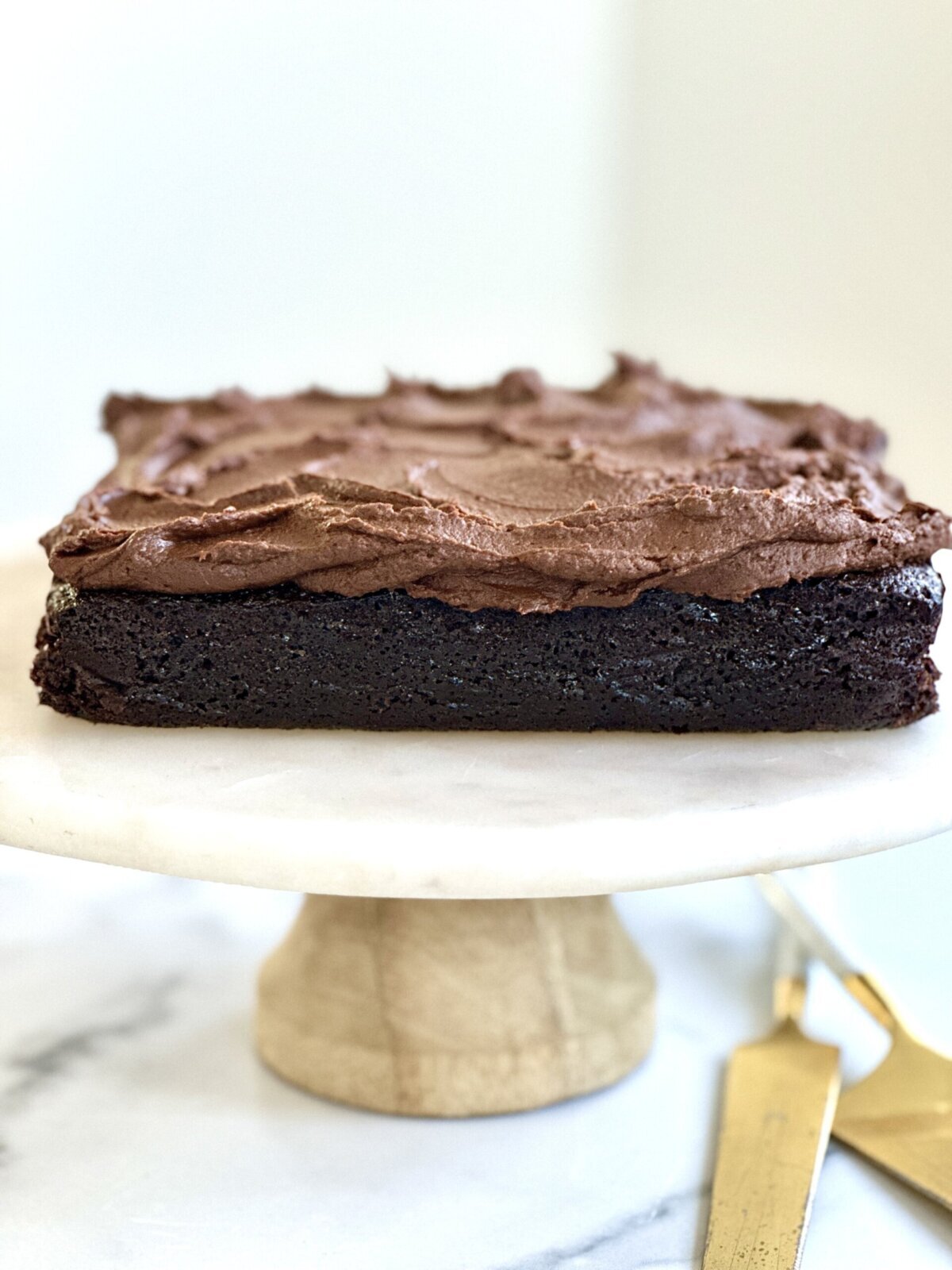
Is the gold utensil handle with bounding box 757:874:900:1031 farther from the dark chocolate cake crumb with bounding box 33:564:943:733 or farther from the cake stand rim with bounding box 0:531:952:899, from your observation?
the cake stand rim with bounding box 0:531:952:899

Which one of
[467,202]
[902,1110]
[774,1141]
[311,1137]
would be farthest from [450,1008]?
[467,202]

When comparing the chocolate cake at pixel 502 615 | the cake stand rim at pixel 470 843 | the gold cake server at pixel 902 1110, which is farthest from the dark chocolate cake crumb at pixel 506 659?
the gold cake server at pixel 902 1110

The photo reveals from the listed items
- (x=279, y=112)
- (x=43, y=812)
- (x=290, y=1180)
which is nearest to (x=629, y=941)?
(x=290, y=1180)

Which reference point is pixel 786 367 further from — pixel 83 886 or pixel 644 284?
pixel 83 886

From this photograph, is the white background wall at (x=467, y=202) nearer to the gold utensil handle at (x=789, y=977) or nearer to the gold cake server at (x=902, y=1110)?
the gold utensil handle at (x=789, y=977)

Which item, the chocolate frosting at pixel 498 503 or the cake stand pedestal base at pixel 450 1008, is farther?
the cake stand pedestal base at pixel 450 1008

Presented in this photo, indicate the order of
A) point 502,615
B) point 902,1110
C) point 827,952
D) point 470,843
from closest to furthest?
point 470,843, point 502,615, point 902,1110, point 827,952

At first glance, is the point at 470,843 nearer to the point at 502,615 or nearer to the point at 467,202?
the point at 502,615
